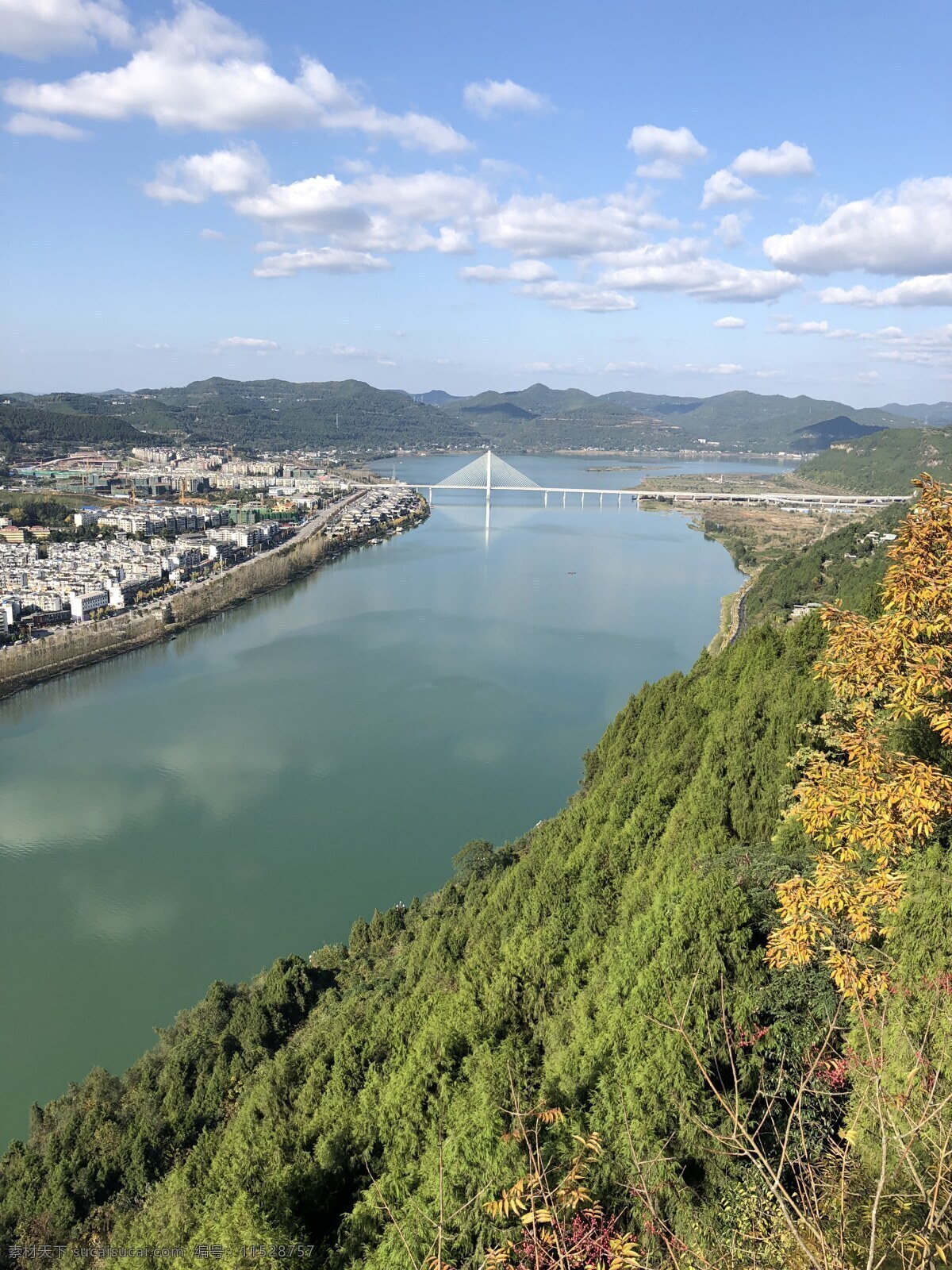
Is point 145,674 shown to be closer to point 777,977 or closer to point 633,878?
point 633,878

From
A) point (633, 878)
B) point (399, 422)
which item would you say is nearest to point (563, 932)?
point (633, 878)

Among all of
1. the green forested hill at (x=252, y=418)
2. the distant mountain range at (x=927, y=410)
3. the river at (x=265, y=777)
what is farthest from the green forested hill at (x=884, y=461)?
the distant mountain range at (x=927, y=410)

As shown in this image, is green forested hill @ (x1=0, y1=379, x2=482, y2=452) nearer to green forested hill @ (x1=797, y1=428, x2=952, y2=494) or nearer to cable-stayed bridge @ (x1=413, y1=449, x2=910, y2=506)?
cable-stayed bridge @ (x1=413, y1=449, x2=910, y2=506)

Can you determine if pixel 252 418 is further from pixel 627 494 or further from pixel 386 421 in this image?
pixel 627 494

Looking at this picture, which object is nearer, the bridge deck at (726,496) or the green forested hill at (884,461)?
the bridge deck at (726,496)

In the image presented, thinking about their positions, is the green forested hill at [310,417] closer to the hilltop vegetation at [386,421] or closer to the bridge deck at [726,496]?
the hilltop vegetation at [386,421]

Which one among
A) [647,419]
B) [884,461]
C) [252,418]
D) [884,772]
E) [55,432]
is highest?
[647,419]

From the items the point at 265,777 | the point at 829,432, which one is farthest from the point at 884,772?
the point at 829,432

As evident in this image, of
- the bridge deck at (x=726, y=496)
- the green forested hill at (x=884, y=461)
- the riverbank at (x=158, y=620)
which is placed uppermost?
the green forested hill at (x=884, y=461)
